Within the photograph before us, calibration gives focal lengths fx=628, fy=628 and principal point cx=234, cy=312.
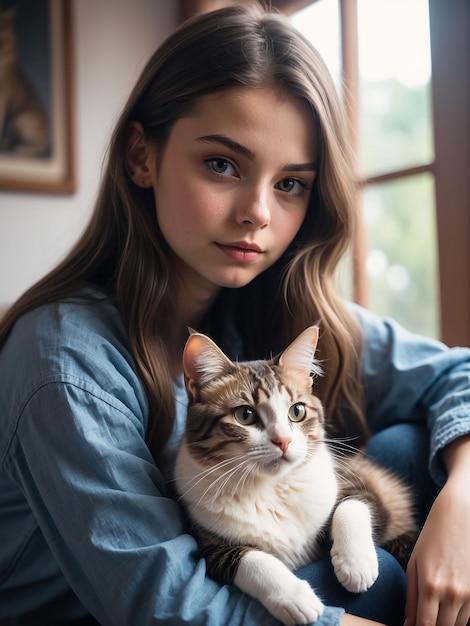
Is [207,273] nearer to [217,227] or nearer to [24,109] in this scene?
[217,227]

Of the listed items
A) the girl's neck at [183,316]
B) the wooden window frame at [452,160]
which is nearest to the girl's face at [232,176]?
the girl's neck at [183,316]

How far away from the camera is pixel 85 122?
2.79m

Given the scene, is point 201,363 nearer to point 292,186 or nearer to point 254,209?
point 254,209

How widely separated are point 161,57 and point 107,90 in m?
1.73

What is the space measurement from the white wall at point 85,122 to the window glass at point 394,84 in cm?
111

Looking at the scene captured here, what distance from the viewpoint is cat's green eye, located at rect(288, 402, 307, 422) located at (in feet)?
3.17

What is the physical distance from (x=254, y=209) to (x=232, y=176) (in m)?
0.08

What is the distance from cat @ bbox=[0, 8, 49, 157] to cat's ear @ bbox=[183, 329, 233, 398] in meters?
2.04

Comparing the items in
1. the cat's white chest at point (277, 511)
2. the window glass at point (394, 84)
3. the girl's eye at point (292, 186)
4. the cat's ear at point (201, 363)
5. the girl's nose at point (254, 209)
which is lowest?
the cat's white chest at point (277, 511)

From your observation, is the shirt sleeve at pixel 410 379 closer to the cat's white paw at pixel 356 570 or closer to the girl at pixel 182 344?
the girl at pixel 182 344

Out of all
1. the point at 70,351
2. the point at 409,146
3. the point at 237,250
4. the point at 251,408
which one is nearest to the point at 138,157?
the point at 237,250

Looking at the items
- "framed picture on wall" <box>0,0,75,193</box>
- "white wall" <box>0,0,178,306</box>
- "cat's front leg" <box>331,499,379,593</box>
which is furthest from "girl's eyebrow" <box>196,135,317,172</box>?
"framed picture on wall" <box>0,0,75,193</box>

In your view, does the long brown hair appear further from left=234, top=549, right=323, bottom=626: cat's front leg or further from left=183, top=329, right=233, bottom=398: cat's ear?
left=234, top=549, right=323, bottom=626: cat's front leg

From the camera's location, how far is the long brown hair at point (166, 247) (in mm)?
1140
